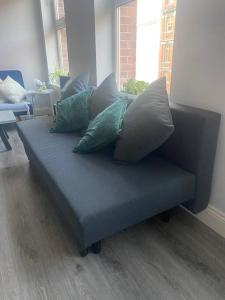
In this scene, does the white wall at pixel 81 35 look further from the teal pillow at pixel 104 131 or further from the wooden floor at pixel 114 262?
the wooden floor at pixel 114 262

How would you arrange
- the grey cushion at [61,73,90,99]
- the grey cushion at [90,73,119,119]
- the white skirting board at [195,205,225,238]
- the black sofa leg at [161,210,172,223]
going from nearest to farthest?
the white skirting board at [195,205,225,238] < the black sofa leg at [161,210,172,223] < the grey cushion at [90,73,119,119] < the grey cushion at [61,73,90,99]

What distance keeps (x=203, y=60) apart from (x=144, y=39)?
1072 mm

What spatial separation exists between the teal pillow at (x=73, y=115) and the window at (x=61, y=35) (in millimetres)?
2394

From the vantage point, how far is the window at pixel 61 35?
411 cm

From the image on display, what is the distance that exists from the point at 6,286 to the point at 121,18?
2.66m

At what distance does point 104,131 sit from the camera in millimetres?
1613

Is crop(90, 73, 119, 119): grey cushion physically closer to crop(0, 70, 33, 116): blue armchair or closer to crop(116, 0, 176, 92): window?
crop(116, 0, 176, 92): window

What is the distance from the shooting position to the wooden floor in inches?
46.7

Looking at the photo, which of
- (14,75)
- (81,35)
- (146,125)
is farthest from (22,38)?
(146,125)

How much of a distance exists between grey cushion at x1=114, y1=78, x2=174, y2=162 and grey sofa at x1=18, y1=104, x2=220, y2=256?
0.10 meters

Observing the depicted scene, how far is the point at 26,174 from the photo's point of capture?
2400 mm

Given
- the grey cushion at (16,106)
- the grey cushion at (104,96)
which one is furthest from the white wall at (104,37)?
the grey cushion at (16,106)

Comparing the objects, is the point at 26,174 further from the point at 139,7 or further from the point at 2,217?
the point at 139,7

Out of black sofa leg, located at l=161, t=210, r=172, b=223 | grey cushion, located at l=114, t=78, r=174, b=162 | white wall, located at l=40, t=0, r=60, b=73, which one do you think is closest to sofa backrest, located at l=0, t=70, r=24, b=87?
white wall, located at l=40, t=0, r=60, b=73
